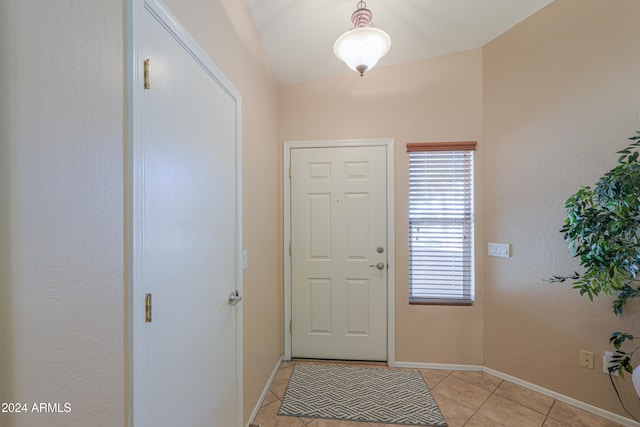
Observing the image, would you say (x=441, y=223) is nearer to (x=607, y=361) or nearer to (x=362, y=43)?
(x=607, y=361)

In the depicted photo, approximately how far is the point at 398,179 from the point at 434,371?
177 cm

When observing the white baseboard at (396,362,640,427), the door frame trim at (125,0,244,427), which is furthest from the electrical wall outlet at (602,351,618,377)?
the door frame trim at (125,0,244,427)

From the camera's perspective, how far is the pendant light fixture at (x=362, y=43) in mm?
1556

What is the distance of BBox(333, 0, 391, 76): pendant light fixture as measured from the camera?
5.10ft

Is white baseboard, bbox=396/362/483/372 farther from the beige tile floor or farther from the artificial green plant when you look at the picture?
the artificial green plant

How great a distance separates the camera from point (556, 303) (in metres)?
2.03

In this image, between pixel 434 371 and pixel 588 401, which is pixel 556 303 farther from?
pixel 434 371

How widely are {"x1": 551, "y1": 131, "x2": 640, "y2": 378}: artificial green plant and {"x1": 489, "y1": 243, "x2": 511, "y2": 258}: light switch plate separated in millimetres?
536

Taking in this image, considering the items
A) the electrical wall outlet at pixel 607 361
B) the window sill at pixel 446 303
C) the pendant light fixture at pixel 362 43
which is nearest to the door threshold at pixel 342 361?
the window sill at pixel 446 303

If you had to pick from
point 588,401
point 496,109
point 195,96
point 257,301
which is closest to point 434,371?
point 588,401

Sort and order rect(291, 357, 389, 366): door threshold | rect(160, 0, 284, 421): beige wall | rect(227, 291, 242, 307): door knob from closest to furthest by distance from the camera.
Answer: rect(160, 0, 284, 421): beige wall
rect(227, 291, 242, 307): door knob
rect(291, 357, 389, 366): door threshold

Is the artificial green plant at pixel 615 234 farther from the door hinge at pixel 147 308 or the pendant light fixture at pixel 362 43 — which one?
the door hinge at pixel 147 308

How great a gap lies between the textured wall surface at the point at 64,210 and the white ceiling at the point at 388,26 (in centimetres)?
139

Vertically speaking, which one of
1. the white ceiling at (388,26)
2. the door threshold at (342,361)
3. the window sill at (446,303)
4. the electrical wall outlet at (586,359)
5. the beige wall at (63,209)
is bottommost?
the door threshold at (342,361)
